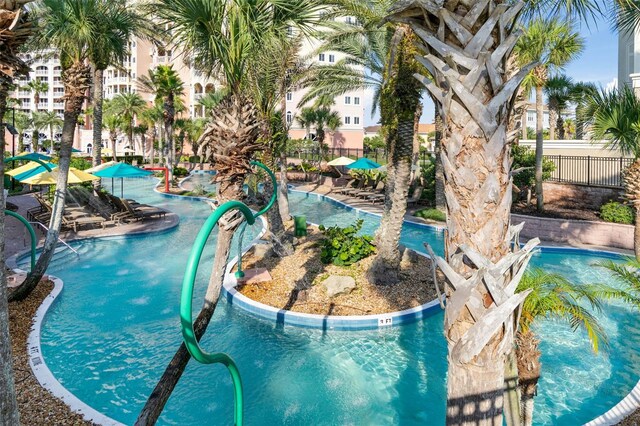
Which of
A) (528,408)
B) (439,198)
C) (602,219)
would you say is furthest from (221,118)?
(602,219)

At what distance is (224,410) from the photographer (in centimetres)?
676

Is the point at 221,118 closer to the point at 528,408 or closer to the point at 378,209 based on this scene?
the point at 528,408

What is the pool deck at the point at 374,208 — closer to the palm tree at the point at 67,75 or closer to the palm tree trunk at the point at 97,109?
the palm tree at the point at 67,75

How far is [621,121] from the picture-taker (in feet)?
37.0

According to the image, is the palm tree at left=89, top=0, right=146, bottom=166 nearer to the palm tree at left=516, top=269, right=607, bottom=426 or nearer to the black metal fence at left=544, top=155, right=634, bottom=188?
the palm tree at left=516, top=269, right=607, bottom=426

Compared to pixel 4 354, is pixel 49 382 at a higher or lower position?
lower

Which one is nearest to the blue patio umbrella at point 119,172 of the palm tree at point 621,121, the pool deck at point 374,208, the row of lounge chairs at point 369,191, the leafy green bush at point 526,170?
the pool deck at point 374,208

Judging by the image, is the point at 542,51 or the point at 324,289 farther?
the point at 542,51

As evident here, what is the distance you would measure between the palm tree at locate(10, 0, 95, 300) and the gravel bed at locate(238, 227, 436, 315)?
15.5 feet

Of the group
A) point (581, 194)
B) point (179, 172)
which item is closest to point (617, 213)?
point (581, 194)

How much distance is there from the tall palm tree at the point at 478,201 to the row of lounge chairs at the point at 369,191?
67.5 ft

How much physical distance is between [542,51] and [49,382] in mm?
19748

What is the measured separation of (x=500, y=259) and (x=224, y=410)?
16.7 ft

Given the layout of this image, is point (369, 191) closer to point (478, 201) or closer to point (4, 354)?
point (478, 201)
